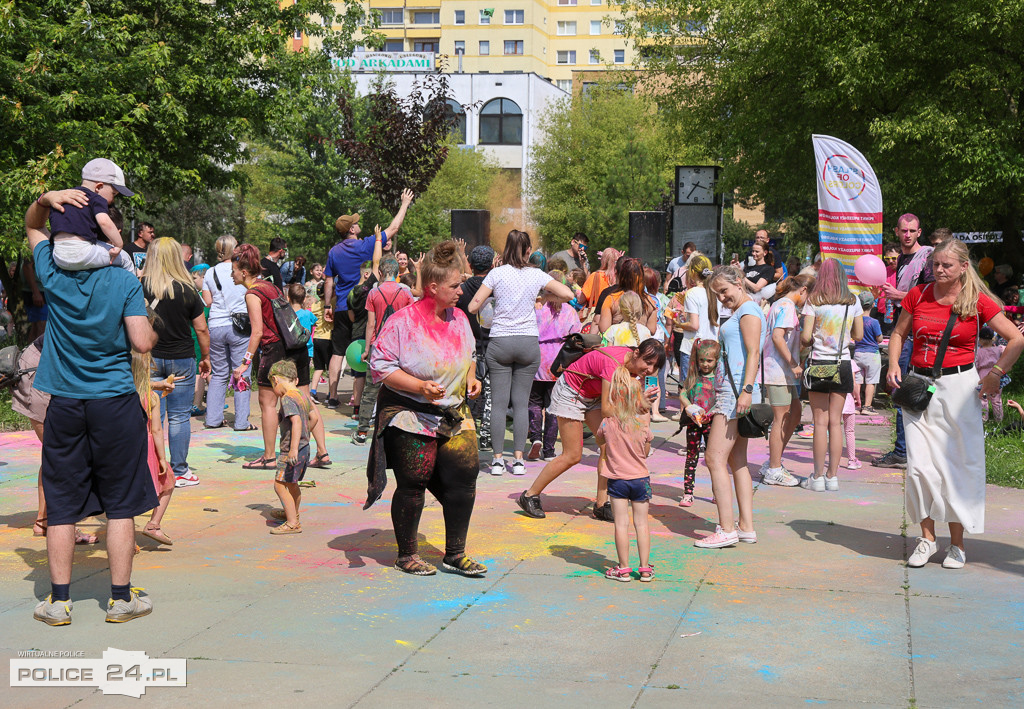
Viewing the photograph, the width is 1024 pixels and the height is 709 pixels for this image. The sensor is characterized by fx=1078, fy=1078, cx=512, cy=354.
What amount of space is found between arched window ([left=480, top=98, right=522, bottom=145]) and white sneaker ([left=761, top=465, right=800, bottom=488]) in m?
64.5

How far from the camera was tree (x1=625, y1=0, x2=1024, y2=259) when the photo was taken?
1773cm

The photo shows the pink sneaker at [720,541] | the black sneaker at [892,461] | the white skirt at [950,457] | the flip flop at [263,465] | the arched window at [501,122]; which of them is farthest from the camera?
the arched window at [501,122]

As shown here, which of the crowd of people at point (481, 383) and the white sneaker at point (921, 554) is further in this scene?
the white sneaker at point (921, 554)

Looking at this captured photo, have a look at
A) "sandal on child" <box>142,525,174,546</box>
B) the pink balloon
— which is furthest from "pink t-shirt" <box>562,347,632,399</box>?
the pink balloon

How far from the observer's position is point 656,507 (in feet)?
27.1

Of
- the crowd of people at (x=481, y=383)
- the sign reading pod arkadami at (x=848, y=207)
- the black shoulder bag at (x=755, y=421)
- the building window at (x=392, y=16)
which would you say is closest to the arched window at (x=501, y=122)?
the building window at (x=392, y=16)

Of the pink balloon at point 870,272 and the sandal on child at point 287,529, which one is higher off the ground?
the pink balloon at point 870,272

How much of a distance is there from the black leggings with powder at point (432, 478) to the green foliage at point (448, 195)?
48490 mm

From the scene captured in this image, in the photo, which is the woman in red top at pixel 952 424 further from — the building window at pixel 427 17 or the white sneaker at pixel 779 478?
the building window at pixel 427 17

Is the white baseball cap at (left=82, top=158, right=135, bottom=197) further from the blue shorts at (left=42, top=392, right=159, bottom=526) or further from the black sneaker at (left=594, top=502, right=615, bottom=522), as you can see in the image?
the black sneaker at (left=594, top=502, right=615, bottom=522)

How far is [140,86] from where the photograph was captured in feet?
59.9

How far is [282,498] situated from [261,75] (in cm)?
1600

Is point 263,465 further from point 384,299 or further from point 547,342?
point 547,342

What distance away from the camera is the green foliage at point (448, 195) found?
2223 inches
